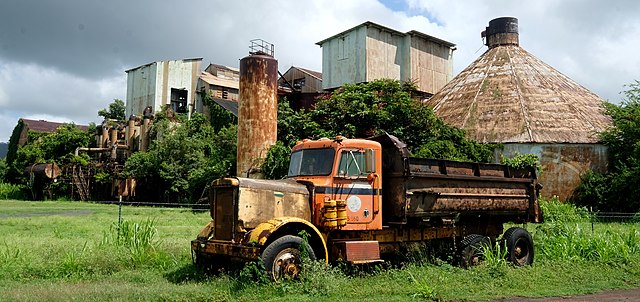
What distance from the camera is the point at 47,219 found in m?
21.8

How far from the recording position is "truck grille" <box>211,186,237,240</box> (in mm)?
9555

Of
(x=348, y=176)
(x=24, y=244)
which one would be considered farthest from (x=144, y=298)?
(x=24, y=244)

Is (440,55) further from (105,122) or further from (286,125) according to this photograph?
(105,122)

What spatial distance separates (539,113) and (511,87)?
3.37 metres

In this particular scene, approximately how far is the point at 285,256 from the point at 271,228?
0.55m

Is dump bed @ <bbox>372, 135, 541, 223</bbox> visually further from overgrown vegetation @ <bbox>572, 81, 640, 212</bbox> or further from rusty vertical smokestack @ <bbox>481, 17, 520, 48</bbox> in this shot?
rusty vertical smokestack @ <bbox>481, 17, 520, 48</bbox>

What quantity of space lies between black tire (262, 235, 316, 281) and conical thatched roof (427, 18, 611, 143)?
81.0 ft

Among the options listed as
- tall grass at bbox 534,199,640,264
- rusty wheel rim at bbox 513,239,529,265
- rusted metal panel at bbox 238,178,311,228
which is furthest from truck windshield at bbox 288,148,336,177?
tall grass at bbox 534,199,640,264

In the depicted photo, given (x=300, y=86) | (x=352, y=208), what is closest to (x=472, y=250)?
(x=352, y=208)

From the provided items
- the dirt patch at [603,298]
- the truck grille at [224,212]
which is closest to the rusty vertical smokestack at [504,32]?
the dirt patch at [603,298]

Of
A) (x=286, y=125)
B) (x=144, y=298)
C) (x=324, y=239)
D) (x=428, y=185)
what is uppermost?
(x=286, y=125)

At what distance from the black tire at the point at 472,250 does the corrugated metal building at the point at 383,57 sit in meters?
30.4

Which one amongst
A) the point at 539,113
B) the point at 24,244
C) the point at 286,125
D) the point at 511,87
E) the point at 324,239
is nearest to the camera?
the point at 324,239

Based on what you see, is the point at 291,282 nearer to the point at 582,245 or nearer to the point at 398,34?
the point at 582,245
